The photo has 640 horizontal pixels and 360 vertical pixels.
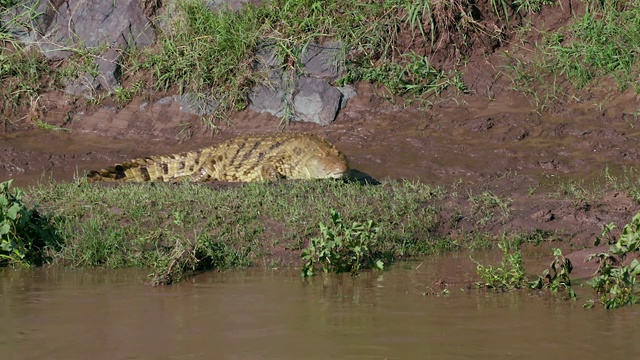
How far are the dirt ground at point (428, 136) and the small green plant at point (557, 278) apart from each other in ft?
8.21

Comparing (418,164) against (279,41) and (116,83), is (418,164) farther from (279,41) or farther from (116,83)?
(116,83)

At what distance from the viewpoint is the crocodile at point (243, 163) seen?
927cm

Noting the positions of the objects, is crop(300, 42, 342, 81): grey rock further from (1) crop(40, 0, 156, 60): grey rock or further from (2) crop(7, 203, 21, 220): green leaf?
(2) crop(7, 203, 21, 220): green leaf

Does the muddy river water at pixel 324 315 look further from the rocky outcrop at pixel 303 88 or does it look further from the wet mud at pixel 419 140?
the rocky outcrop at pixel 303 88

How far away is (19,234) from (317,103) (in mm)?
4574

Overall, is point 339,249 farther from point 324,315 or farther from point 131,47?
point 131,47

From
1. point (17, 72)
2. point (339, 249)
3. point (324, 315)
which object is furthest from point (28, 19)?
point (324, 315)

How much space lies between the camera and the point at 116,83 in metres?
11.6

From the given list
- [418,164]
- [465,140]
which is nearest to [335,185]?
[418,164]

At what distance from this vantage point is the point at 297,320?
515cm

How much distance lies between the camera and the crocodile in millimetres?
9273

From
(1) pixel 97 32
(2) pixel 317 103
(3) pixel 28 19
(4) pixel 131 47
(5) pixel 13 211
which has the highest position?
(3) pixel 28 19

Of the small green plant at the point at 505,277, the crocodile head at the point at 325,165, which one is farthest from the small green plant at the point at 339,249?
the crocodile head at the point at 325,165

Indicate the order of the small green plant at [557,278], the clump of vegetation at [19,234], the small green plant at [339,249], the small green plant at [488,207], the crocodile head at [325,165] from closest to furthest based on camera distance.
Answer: the small green plant at [557,278] → the small green plant at [339,249] → the clump of vegetation at [19,234] → the small green plant at [488,207] → the crocodile head at [325,165]
